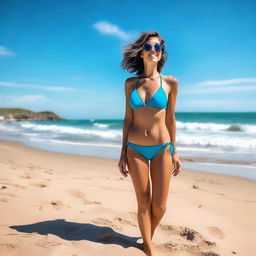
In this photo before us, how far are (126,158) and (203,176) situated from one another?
4.57 meters

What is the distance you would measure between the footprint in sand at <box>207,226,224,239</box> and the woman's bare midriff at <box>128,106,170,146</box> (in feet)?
4.98

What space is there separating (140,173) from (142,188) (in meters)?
0.16

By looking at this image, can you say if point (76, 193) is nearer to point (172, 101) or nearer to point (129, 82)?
point (129, 82)

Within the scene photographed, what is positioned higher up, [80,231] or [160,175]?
[160,175]

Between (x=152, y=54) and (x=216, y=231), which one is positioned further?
(x=216, y=231)

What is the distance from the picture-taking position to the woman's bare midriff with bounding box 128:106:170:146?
2.78m

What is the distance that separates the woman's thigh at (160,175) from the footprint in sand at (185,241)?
1.81 feet

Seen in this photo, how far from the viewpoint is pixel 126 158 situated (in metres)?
2.92

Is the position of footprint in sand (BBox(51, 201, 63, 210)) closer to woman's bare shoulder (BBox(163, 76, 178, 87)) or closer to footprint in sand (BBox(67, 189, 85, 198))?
footprint in sand (BBox(67, 189, 85, 198))

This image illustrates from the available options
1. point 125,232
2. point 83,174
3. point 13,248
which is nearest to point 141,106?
point 125,232

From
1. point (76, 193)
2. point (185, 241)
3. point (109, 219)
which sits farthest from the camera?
point (76, 193)

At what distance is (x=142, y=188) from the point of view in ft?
8.96

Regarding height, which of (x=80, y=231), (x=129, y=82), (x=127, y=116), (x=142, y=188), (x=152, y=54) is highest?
(x=152, y=54)

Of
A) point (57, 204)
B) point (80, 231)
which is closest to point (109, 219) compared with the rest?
point (80, 231)
